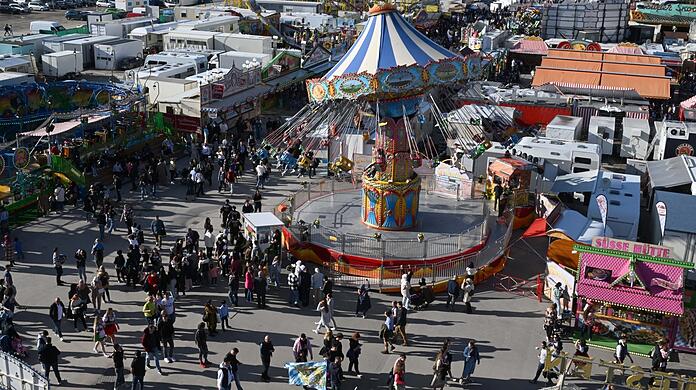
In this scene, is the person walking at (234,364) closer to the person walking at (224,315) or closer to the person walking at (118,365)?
the person walking at (118,365)

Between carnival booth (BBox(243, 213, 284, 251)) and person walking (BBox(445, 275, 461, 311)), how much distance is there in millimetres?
4752

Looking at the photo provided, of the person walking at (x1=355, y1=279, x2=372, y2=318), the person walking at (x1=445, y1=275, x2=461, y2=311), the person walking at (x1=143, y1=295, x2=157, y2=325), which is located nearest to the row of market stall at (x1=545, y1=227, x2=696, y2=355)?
the person walking at (x1=445, y1=275, x2=461, y2=311)

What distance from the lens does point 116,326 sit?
1524cm

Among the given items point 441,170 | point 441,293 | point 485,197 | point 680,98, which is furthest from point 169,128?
point 680,98

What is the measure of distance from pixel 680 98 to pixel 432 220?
2642 centimetres

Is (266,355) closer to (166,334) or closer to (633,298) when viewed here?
(166,334)

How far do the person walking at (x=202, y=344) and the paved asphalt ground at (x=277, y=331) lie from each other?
0.71 ft

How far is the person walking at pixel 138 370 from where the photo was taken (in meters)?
13.2

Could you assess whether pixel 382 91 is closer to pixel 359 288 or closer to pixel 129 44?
pixel 359 288

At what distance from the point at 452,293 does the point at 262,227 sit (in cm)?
518

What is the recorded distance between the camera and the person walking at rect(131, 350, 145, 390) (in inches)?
520

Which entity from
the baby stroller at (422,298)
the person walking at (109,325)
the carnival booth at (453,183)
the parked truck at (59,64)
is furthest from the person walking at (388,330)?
the parked truck at (59,64)

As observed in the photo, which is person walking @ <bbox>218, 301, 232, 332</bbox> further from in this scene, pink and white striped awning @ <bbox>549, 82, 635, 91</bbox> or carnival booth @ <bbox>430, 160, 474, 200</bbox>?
pink and white striped awning @ <bbox>549, 82, 635, 91</bbox>

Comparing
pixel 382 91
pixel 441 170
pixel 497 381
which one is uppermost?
pixel 382 91
